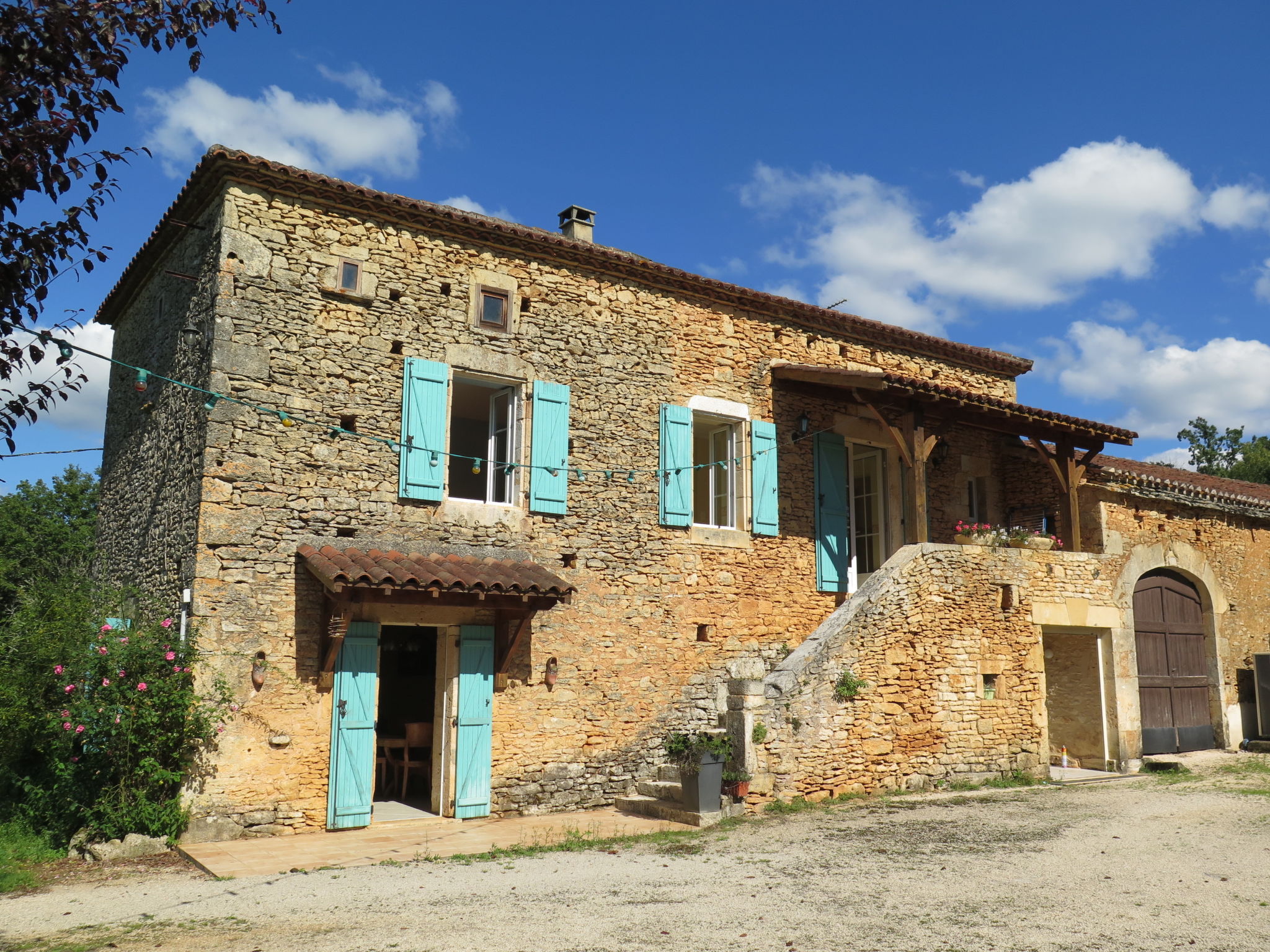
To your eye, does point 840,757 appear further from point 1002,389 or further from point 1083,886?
point 1002,389

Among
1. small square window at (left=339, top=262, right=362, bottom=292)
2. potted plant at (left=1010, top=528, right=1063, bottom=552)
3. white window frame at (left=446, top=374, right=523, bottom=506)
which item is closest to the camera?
small square window at (left=339, top=262, right=362, bottom=292)

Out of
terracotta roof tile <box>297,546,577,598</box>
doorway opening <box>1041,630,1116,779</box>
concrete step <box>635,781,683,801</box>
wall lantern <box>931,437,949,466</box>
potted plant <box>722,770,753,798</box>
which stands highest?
wall lantern <box>931,437,949,466</box>

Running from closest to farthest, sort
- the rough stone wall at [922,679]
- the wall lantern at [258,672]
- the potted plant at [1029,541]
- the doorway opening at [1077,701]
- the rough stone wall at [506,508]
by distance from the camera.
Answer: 1. the wall lantern at [258,672]
2. the rough stone wall at [506,508]
3. the rough stone wall at [922,679]
4. the potted plant at [1029,541]
5. the doorway opening at [1077,701]

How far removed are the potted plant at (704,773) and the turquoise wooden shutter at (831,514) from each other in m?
3.32

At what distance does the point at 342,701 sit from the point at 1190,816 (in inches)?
297

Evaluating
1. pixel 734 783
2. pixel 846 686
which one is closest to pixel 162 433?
pixel 734 783

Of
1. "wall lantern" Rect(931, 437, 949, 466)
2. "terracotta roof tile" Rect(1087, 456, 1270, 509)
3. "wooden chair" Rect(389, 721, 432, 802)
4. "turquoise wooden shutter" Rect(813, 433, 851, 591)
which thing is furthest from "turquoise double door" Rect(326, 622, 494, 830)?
"terracotta roof tile" Rect(1087, 456, 1270, 509)

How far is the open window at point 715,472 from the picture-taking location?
36.6ft

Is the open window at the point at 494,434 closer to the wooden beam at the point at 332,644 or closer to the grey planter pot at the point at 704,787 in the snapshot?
the wooden beam at the point at 332,644

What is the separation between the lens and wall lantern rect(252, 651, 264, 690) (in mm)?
7988

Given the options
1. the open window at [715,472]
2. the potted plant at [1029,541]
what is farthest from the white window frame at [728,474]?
the potted plant at [1029,541]

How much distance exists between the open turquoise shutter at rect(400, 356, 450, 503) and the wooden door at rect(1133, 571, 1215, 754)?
8.97 m

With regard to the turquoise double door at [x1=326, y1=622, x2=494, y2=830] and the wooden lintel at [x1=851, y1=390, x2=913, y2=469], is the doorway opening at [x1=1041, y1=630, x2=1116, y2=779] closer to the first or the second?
the wooden lintel at [x1=851, y1=390, x2=913, y2=469]

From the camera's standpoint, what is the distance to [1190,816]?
27.7ft
